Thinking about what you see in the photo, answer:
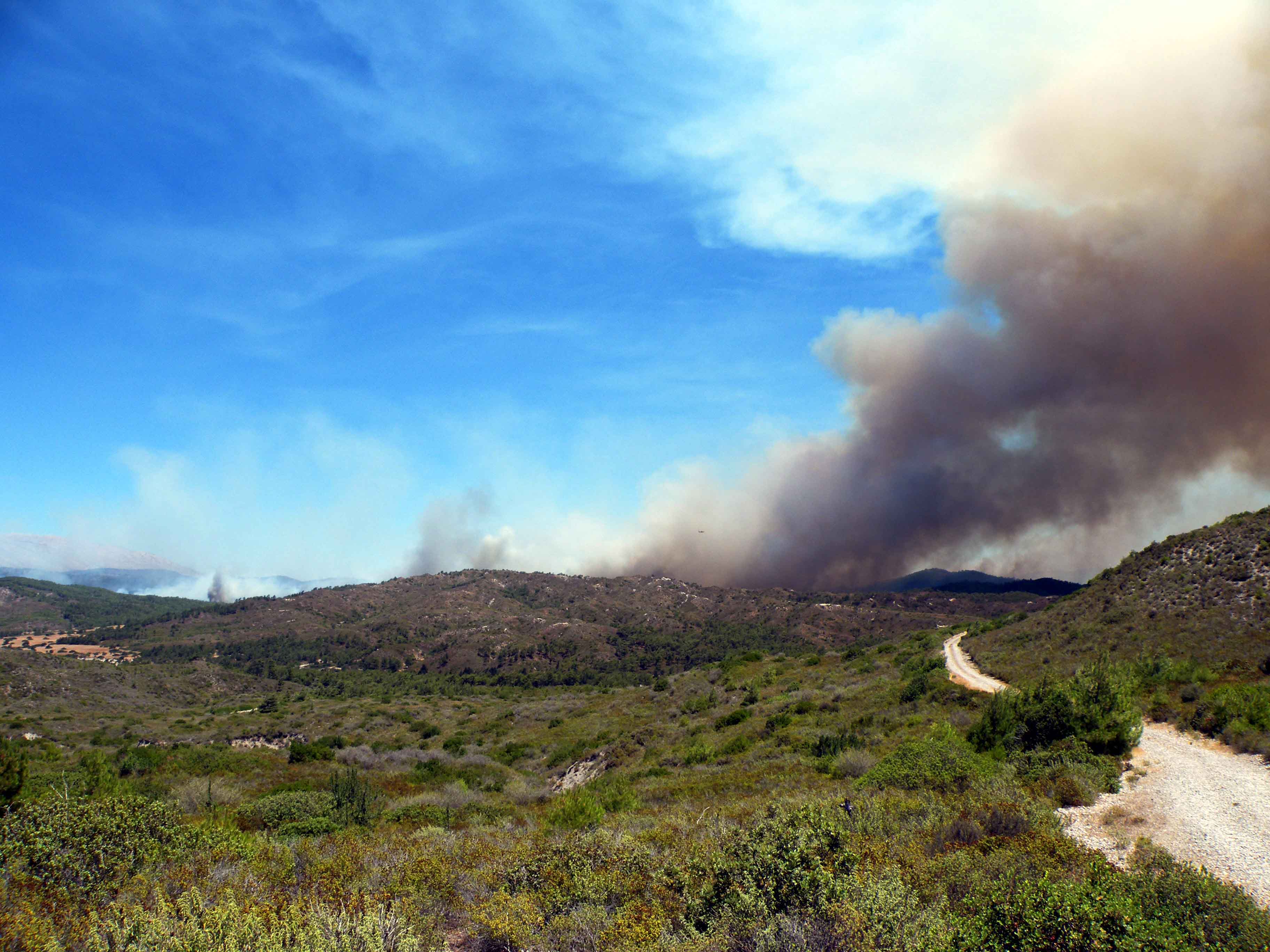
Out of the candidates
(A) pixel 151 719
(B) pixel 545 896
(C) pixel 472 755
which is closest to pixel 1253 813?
(B) pixel 545 896

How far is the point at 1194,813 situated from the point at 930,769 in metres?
4.66

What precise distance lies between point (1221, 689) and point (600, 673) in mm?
96042

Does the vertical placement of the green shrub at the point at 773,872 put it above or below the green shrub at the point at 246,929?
above

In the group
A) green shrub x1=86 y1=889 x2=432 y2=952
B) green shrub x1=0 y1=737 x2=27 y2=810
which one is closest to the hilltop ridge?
green shrub x1=86 y1=889 x2=432 y2=952

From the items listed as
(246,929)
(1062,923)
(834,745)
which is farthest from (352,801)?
(1062,923)

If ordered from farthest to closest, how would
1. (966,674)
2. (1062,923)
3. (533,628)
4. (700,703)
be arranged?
1. (533,628)
2. (700,703)
3. (966,674)
4. (1062,923)

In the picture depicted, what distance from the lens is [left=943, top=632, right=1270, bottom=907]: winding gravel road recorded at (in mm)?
9320

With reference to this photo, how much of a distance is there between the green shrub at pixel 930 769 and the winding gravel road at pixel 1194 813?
87.5 inches

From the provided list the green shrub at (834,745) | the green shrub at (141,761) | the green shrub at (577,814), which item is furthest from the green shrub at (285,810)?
the green shrub at (834,745)

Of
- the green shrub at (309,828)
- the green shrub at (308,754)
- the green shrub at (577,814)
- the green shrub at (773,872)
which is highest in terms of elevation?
the green shrub at (773,872)

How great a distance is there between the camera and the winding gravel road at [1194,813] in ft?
30.6

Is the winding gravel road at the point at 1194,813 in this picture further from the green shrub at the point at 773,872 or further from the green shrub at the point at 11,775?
the green shrub at the point at 11,775

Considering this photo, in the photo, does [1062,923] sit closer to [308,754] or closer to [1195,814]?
[1195,814]

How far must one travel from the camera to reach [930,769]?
14508 millimetres
